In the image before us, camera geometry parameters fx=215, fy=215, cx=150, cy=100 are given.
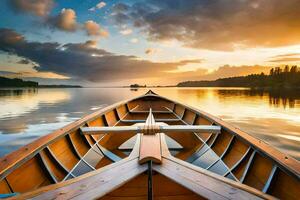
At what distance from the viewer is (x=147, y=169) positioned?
216 cm

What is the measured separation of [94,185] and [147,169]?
526 millimetres

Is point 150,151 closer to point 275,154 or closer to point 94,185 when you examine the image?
point 94,185

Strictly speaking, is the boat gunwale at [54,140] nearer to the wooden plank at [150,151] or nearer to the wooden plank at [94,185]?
the wooden plank at [94,185]

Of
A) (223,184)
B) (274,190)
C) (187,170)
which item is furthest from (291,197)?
(187,170)

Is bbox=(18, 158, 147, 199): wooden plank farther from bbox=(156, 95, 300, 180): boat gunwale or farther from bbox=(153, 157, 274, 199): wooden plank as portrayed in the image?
bbox=(156, 95, 300, 180): boat gunwale

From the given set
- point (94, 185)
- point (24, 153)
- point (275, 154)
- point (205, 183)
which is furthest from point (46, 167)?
point (275, 154)

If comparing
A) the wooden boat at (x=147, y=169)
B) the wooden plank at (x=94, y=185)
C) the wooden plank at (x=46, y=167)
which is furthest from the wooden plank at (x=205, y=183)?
the wooden plank at (x=46, y=167)

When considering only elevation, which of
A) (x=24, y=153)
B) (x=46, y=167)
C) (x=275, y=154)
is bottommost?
(x=46, y=167)

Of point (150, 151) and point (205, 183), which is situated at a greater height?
point (150, 151)

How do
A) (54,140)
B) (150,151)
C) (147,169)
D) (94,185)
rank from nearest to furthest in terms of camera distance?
1. (94,185)
2. (147,169)
3. (150,151)
4. (54,140)

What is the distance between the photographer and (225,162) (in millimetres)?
4305

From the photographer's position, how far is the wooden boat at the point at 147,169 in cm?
195

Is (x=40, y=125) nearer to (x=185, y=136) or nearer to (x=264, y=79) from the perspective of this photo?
(x=185, y=136)

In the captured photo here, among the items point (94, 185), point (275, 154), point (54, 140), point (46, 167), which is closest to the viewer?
point (94, 185)
